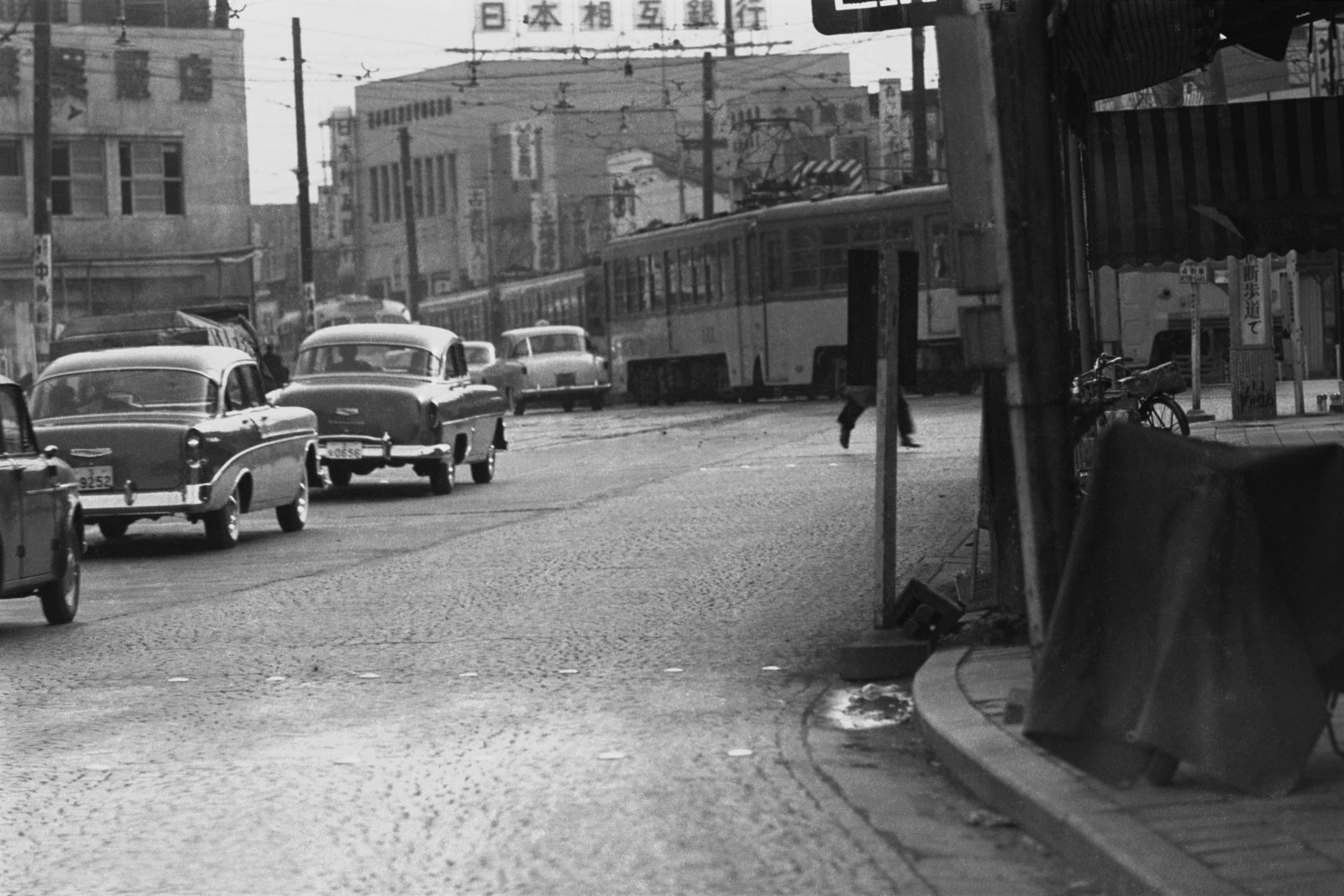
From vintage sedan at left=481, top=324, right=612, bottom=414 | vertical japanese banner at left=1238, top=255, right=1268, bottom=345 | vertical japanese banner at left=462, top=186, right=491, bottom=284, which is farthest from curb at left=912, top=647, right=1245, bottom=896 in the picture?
vertical japanese banner at left=462, top=186, right=491, bottom=284

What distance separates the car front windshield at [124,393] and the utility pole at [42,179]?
1508 centimetres

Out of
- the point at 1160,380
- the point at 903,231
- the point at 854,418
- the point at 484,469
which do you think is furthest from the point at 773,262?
the point at 1160,380

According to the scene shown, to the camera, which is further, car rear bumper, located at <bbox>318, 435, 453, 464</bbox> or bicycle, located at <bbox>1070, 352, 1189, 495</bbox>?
car rear bumper, located at <bbox>318, 435, 453, 464</bbox>

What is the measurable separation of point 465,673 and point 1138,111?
19.0 ft

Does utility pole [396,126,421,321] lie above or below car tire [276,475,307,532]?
above

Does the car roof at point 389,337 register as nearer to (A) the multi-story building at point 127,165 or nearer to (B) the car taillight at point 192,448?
(B) the car taillight at point 192,448

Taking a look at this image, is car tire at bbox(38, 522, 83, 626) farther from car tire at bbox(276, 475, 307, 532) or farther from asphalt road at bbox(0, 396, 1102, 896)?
car tire at bbox(276, 475, 307, 532)

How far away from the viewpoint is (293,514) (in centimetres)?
1842

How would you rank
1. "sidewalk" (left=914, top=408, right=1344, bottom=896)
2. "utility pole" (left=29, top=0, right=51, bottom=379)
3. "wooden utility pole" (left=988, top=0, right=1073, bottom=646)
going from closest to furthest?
"sidewalk" (left=914, top=408, right=1344, bottom=896), "wooden utility pole" (left=988, top=0, right=1073, bottom=646), "utility pole" (left=29, top=0, right=51, bottom=379)

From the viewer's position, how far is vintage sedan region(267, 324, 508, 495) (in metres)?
21.2

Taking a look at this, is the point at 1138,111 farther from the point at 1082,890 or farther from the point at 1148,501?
the point at 1082,890

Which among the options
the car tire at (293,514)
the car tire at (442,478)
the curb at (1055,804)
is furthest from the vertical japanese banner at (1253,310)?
the curb at (1055,804)

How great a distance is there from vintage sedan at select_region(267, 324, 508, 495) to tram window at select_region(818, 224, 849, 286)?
17.0 metres

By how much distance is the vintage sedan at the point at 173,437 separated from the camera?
16.0 meters
